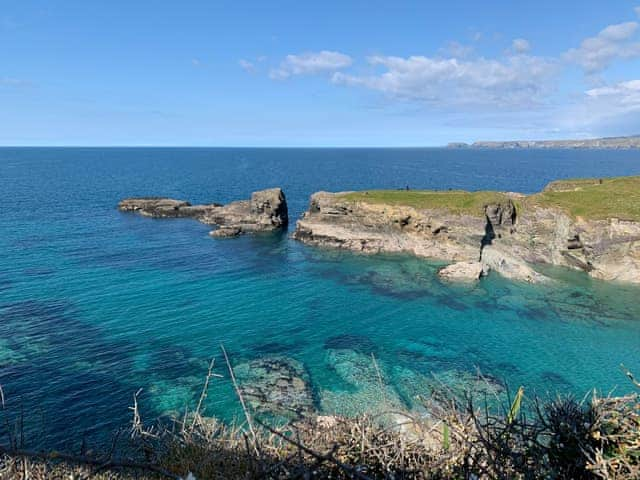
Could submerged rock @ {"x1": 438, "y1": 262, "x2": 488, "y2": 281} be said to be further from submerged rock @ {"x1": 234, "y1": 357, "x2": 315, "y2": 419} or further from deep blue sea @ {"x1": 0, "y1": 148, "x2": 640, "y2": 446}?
submerged rock @ {"x1": 234, "y1": 357, "x2": 315, "y2": 419}

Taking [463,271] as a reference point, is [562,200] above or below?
above

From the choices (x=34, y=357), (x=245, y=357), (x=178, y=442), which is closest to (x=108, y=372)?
(x=34, y=357)

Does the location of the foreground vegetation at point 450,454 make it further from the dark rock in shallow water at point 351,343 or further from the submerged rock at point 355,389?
the dark rock in shallow water at point 351,343

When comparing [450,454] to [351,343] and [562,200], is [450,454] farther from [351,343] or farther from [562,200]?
[562,200]

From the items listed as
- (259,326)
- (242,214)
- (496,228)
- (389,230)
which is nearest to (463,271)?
(496,228)

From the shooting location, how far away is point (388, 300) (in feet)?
132

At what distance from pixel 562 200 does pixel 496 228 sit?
32.1 feet

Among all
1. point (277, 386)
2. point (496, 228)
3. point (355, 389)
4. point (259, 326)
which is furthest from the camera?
point (496, 228)

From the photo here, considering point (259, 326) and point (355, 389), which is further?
point (259, 326)

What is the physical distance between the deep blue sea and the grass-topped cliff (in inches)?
362

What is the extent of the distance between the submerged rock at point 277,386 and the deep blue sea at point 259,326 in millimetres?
895

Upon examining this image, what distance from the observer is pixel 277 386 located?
2527cm

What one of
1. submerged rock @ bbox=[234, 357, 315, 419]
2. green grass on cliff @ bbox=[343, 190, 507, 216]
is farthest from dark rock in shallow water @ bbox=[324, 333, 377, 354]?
green grass on cliff @ bbox=[343, 190, 507, 216]

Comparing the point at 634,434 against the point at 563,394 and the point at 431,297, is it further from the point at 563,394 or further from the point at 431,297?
the point at 431,297
